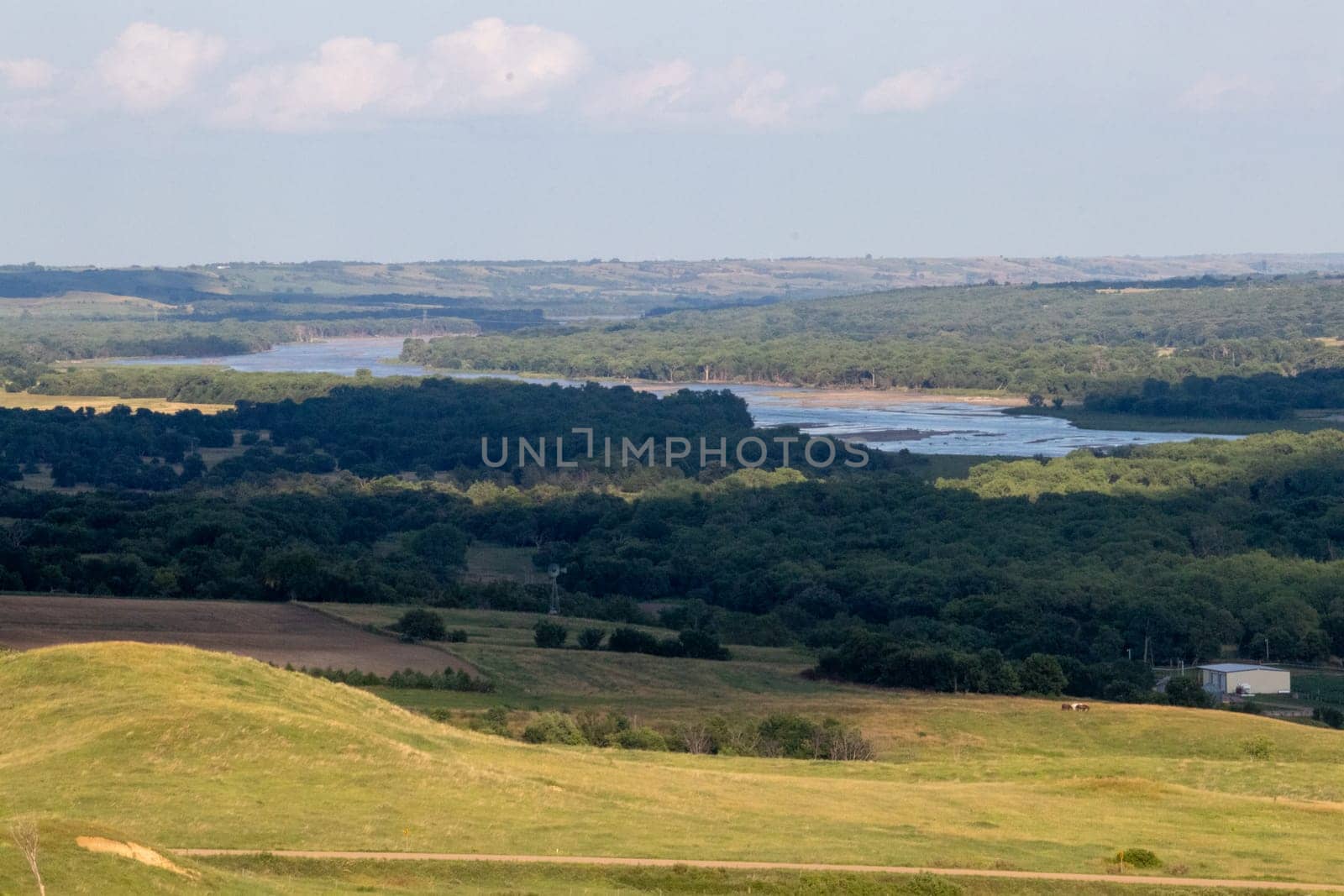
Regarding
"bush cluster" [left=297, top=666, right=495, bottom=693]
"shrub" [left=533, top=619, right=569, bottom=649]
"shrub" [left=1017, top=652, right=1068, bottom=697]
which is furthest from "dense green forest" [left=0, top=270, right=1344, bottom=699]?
"bush cluster" [left=297, top=666, right=495, bottom=693]

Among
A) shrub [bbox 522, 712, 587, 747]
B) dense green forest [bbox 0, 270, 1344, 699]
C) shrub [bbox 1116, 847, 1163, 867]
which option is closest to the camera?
shrub [bbox 1116, 847, 1163, 867]

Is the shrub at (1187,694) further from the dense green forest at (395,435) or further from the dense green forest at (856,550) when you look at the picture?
the dense green forest at (395,435)

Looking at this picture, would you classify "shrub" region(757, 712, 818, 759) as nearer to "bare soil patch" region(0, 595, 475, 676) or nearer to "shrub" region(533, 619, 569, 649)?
"bare soil patch" region(0, 595, 475, 676)

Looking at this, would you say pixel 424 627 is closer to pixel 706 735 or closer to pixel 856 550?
pixel 706 735

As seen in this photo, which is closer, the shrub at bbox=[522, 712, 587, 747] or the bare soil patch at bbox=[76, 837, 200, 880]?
the bare soil patch at bbox=[76, 837, 200, 880]

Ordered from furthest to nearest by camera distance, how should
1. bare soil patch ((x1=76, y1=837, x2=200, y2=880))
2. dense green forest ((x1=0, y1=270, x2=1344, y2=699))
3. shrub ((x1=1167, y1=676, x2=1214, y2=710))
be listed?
dense green forest ((x1=0, y1=270, x2=1344, y2=699)) → shrub ((x1=1167, y1=676, x2=1214, y2=710)) → bare soil patch ((x1=76, y1=837, x2=200, y2=880))

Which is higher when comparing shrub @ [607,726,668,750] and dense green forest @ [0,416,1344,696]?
shrub @ [607,726,668,750]

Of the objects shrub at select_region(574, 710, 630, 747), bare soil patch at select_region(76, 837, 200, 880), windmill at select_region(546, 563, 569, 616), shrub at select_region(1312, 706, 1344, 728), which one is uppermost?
bare soil patch at select_region(76, 837, 200, 880)
